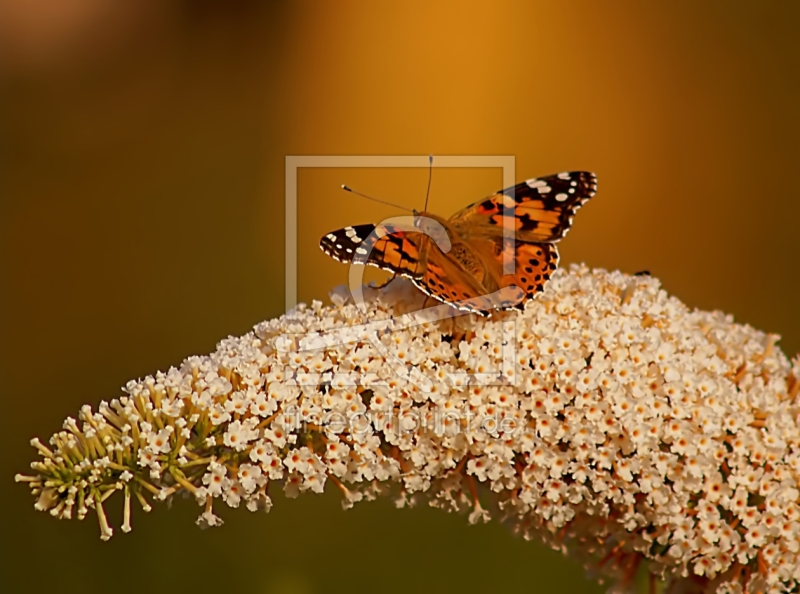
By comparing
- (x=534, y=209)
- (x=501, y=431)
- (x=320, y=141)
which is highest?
(x=320, y=141)

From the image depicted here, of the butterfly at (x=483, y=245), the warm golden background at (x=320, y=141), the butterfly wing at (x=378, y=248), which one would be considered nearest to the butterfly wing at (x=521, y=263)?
the butterfly at (x=483, y=245)

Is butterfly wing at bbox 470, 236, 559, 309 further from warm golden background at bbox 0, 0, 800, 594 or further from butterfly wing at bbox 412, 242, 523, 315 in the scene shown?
warm golden background at bbox 0, 0, 800, 594

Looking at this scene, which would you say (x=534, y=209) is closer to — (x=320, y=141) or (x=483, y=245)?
(x=483, y=245)

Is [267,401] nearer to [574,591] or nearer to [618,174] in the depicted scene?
[574,591]

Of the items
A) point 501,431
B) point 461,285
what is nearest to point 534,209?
point 461,285

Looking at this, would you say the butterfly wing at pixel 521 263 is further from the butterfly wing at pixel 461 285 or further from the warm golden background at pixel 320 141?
the warm golden background at pixel 320 141

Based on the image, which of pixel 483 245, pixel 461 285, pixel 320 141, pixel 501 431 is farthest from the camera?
pixel 320 141

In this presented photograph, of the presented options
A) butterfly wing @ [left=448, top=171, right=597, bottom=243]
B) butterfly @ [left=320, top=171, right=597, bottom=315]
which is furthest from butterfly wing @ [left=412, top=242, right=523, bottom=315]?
butterfly wing @ [left=448, top=171, right=597, bottom=243]
